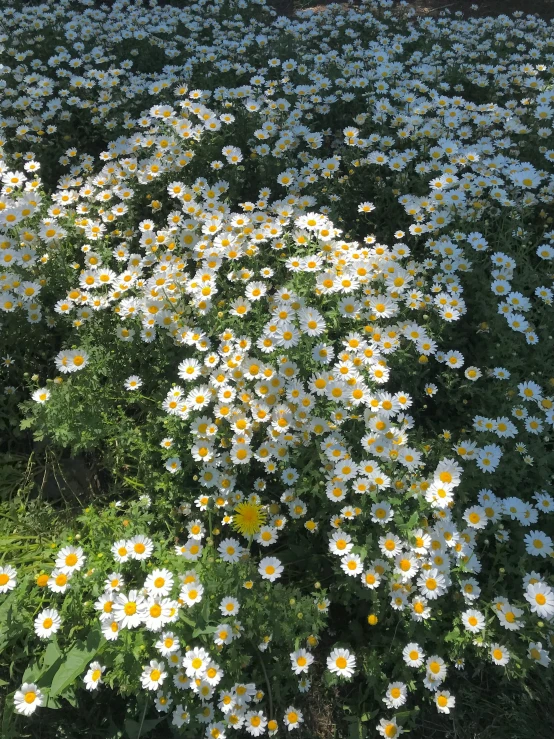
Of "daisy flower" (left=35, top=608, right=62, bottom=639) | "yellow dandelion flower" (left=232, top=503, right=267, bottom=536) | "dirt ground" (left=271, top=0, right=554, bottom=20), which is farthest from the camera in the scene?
"dirt ground" (left=271, top=0, right=554, bottom=20)

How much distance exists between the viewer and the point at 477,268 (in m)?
3.69

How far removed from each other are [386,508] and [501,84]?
14.9 feet

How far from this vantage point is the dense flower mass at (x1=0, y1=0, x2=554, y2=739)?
2.52 metres

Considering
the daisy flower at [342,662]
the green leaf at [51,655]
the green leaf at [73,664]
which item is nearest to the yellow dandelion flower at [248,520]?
the daisy flower at [342,662]

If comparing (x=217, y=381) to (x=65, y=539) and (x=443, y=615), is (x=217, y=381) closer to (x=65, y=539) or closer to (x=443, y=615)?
(x=65, y=539)

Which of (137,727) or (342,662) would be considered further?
(342,662)

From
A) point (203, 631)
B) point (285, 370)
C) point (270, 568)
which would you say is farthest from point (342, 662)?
point (285, 370)

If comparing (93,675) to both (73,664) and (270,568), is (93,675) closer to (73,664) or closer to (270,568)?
(73,664)

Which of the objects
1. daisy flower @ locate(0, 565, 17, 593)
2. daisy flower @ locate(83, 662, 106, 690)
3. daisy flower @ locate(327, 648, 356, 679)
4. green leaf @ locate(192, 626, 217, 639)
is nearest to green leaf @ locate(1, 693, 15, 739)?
daisy flower @ locate(83, 662, 106, 690)

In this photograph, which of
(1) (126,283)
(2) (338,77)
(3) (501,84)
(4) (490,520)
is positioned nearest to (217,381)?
(1) (126,283)

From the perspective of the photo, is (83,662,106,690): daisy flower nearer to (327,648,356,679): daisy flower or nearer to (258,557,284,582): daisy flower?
(258,557,284,582): daisy flower

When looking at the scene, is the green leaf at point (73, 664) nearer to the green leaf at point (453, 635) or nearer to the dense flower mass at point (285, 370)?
the dense flower mass at point (285, 370)

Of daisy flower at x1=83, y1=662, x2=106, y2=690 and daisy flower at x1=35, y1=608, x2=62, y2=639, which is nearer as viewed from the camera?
daisy flower at x1=83, y1=662, x2=106, y2=690

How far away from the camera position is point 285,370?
3.07 m
